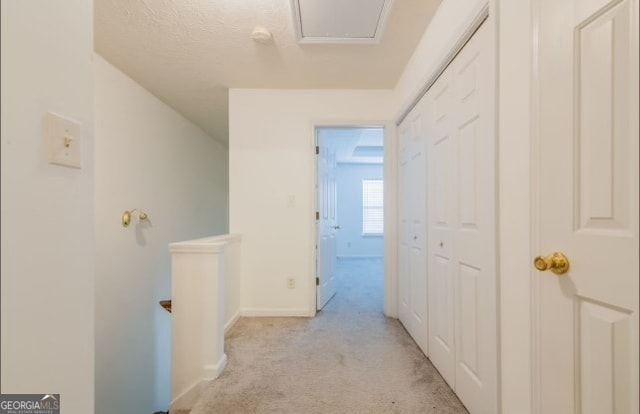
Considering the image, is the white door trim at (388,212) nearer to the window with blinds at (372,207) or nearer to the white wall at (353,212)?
the white wall at (353,212)

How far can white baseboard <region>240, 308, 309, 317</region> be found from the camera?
110 inches

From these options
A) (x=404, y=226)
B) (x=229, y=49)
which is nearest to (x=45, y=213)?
(x=229, y=49)

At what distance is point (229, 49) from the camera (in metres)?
2.17

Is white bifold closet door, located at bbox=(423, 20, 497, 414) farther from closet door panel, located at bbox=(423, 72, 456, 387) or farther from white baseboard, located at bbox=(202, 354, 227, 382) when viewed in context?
white baseboard, located at bbox=(202, 354, 227, 382)

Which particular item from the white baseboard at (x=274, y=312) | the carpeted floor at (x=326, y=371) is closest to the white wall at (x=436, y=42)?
the carpeted floor at (x=326, y=371)

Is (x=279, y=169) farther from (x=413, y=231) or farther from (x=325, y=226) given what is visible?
(x=413, y=231)

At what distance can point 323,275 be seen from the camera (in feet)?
10.3

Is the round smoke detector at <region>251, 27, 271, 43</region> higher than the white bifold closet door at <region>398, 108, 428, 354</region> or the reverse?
higher

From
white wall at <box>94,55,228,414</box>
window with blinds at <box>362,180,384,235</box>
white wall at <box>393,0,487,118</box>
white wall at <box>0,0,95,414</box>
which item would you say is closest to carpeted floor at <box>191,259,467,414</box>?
white wall at <box>0,0,95,414</box>

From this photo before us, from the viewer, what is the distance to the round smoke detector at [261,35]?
1.91 metres

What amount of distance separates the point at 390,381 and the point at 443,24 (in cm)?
218

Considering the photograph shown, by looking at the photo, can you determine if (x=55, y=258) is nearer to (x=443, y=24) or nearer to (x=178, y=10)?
(x=178, y=10)

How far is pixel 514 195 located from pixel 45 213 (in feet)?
4.73

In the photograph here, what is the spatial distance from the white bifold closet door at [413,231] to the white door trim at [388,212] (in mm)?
111
